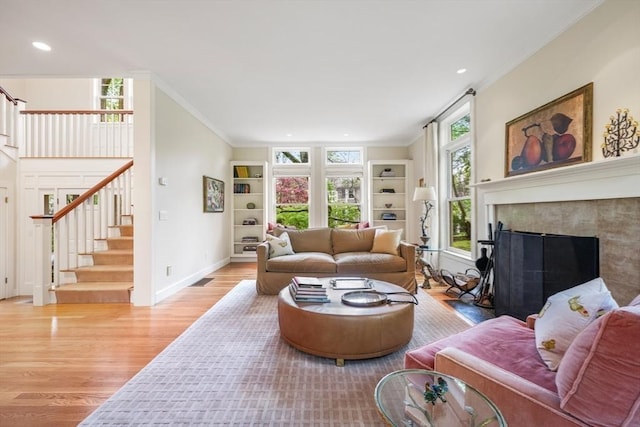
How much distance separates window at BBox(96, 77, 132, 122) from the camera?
616 centimetres

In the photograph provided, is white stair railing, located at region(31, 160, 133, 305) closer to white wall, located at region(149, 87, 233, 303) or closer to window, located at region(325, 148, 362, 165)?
white wall, located at region(149, 87, 233, 303)

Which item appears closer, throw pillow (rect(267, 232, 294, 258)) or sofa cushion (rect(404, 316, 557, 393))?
sofa cushion (rect(404, 316, 557, 393))

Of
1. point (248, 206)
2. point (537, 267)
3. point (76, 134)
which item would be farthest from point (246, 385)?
point (76, 134)

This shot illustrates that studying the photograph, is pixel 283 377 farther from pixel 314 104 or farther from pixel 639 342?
pixel 314 104

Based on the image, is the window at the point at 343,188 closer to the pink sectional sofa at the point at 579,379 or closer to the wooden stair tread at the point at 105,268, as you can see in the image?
the wooden stair tread at the point at 105,268

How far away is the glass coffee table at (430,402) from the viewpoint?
94 cm

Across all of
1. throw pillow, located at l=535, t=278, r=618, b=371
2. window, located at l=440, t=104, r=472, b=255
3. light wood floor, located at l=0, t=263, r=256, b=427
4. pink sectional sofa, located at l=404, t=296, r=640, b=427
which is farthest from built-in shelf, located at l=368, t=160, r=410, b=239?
pink sectional sofa, located at l=404, t=296, r=640, b=427

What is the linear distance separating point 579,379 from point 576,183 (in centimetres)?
195

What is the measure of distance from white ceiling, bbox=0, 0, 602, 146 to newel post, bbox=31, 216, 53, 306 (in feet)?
6.02

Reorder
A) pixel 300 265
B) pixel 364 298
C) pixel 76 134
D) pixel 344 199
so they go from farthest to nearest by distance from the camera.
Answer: pixel 344 199, pixel 76 134, pixel 300 265, pixel 364 298

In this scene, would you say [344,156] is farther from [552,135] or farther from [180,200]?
[552,135]

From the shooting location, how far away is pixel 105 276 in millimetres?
3809

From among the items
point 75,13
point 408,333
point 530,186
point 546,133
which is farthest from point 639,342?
point 75,13

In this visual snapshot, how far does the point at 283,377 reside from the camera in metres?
1.87
